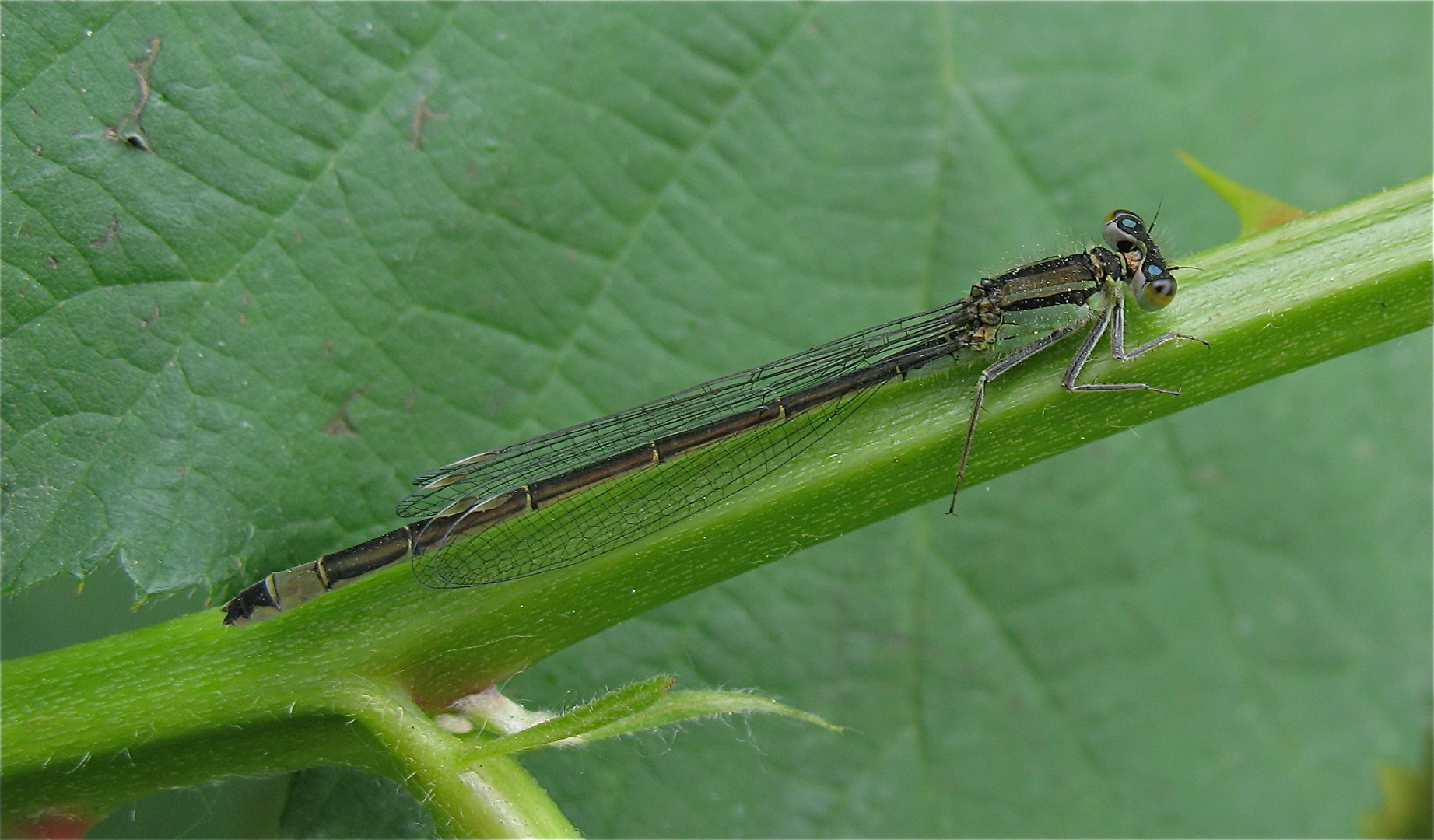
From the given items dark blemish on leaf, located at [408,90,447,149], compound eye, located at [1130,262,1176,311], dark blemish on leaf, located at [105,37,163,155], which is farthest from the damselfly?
dark blemish on leaf, located at [105,37,163,155]

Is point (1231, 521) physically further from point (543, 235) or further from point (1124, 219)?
point (543, 235)

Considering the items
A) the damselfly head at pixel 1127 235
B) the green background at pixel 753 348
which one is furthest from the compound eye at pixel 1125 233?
the green background at pixel 753 348

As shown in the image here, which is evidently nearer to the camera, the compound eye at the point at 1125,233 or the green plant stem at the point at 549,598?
the green plant stem at the point at 549,598

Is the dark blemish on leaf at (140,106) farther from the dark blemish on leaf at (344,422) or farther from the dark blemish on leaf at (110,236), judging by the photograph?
the dark blemish on leaf at (344,422)

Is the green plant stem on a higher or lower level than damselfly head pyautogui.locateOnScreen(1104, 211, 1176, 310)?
lower

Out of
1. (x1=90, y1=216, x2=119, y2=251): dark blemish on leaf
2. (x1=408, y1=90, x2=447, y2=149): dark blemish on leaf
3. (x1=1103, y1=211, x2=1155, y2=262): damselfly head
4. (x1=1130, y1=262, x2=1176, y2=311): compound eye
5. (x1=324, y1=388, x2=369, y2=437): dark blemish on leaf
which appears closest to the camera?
(x1=1130, y1=262, x2=1176, y2=311): compound eye

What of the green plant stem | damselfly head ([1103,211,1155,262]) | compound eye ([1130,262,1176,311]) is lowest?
the green plant stem

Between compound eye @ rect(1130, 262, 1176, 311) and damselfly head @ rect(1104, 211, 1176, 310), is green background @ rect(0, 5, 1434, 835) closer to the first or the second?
damselfly head @ rect(1104, 211, 1176, 310)
